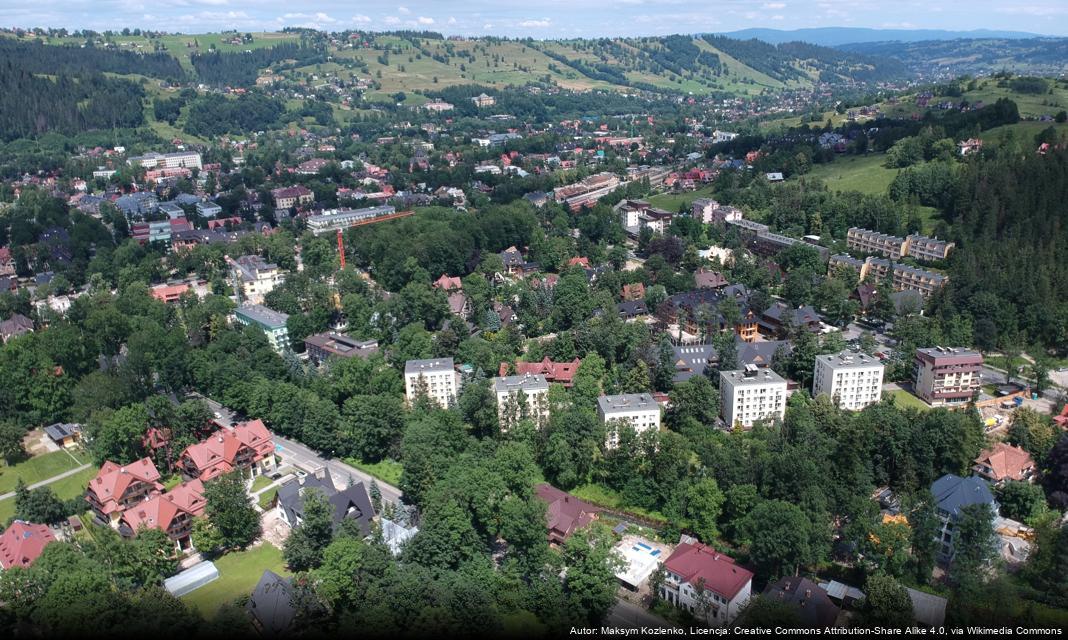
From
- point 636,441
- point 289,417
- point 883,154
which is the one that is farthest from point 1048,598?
point 883,154

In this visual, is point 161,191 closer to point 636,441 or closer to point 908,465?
point 636,441

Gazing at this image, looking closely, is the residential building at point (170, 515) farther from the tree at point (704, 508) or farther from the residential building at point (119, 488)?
the tree at point (704, 508)

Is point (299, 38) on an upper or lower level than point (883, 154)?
upper

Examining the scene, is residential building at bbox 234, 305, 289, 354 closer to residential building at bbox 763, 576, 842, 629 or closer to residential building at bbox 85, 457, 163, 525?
residential building at bbox 85, 457, 163, 525

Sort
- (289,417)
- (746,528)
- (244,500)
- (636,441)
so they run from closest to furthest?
1. (746,528)
2. (244,500)
3. (636,441)
4. (289,417)

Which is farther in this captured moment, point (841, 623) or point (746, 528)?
point (746, 528)
